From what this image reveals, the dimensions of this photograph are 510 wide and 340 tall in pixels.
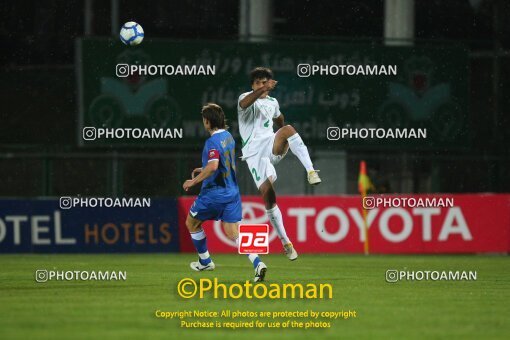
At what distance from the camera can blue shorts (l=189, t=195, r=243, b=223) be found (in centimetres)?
1520

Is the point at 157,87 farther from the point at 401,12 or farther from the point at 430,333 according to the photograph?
the point at 430,333

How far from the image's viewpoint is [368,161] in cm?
2677

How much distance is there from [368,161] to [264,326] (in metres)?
16.1

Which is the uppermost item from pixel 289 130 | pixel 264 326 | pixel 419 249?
pixel 289 130

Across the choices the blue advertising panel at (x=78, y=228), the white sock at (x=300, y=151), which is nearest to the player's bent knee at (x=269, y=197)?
the white sock at (x=300, y=151)

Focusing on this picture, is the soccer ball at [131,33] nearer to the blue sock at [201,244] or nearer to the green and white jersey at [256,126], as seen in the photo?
the green and white jersey at [256,126]

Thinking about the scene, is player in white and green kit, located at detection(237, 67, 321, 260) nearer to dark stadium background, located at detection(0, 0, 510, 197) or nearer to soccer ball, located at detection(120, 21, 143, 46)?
soccer ball, located at detection(120, 21, 143, 46)

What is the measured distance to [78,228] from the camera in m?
23.6

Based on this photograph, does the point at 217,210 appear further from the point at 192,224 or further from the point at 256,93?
the point at 256,93

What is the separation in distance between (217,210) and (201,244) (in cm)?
71

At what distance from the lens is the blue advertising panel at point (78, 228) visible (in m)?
23.4

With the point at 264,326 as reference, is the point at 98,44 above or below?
above

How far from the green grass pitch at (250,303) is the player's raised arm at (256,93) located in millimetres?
2117

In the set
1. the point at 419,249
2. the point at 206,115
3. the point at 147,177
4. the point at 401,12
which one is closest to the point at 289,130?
the point at 206,115
